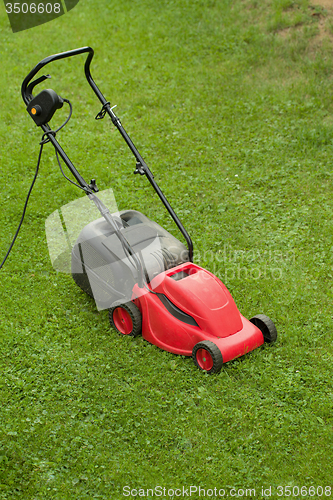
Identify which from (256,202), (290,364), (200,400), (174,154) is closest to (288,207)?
(256,202)

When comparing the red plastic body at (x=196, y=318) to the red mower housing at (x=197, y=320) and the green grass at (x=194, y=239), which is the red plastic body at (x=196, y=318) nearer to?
the red mower housing at (x=197, y=320)

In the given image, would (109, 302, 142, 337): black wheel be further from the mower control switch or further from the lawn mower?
the mower control switch

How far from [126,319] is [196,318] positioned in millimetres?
645

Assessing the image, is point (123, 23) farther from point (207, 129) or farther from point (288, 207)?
point (288, 207)

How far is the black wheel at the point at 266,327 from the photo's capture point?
151 inches

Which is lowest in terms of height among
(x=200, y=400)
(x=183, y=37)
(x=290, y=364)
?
(x=290, y=364)

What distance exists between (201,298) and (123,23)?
24.6ft

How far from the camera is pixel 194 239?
513cm

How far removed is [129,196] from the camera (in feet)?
19.0

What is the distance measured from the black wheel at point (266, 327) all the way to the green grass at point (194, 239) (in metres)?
0.09

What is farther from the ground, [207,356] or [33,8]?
[33,8]

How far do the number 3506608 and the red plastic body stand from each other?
833cm

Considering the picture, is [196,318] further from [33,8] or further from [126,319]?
[33,8]

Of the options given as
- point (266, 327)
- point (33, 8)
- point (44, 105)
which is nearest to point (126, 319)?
point (266, 327)
